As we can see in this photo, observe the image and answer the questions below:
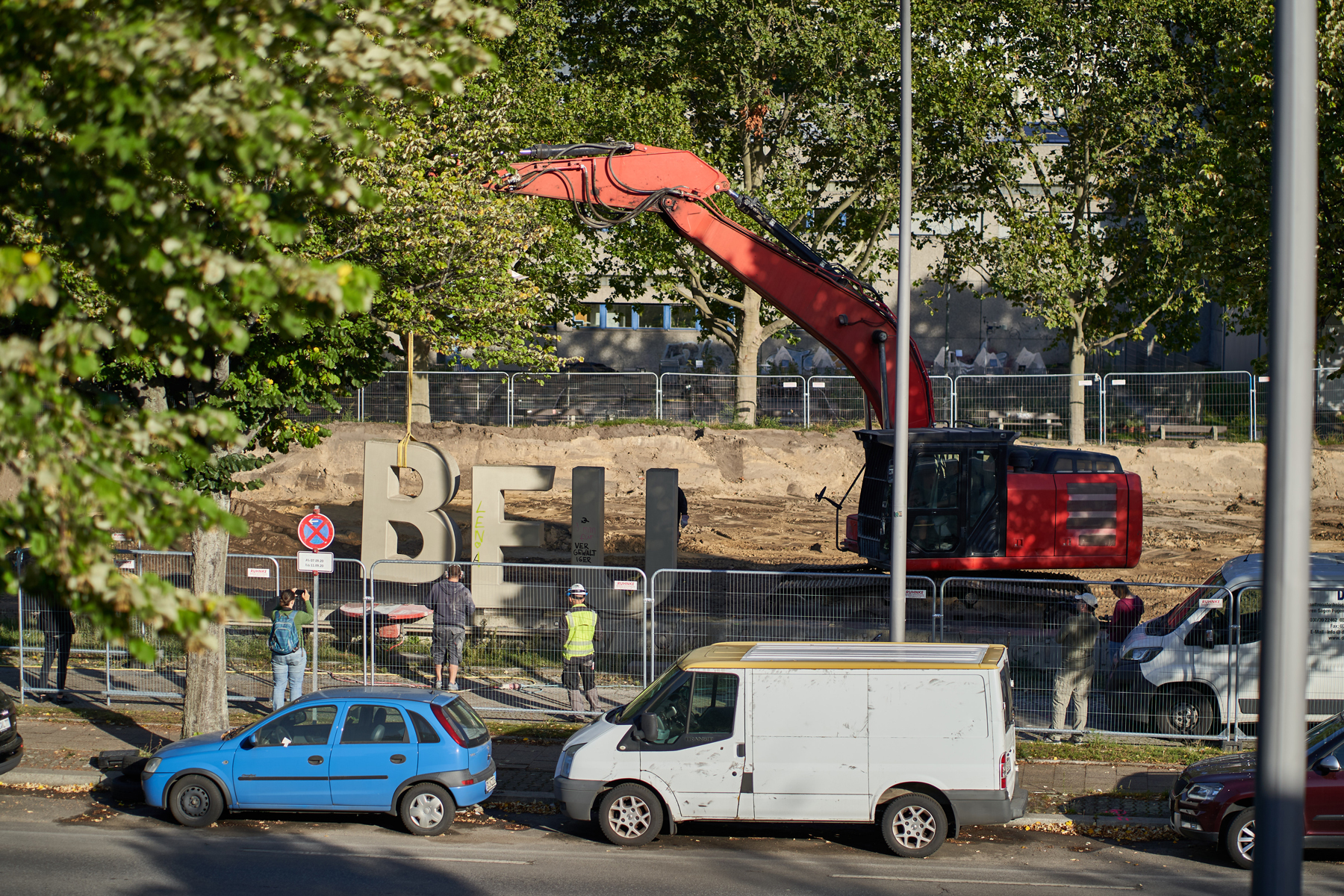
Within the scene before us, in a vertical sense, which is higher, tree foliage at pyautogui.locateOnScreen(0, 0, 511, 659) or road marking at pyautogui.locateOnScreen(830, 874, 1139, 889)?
tree foliage at pyautogui.locateOnScreen(0, 0, 511, 659)

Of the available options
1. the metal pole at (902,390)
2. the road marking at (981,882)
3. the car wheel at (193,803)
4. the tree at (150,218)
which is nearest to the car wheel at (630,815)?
the road marking at (981,882)

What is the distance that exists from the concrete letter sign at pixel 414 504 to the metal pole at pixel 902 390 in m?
7.68

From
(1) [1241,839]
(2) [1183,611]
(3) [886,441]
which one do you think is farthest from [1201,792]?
(3) [886,441]

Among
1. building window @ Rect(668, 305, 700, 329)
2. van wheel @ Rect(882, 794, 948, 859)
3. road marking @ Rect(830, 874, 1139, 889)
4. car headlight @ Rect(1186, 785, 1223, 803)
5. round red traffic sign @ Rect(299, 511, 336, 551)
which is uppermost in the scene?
building window @ Rect(668, 305, 700, 329)

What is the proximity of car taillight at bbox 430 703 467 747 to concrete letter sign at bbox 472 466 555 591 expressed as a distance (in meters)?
7.28

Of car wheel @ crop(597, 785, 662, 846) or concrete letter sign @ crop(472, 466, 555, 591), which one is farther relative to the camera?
concrete letter sign @ crop(472, 466, 555, 591)

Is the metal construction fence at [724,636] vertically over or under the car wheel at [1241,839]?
over

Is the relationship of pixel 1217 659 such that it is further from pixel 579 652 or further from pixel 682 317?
pixel 682 317

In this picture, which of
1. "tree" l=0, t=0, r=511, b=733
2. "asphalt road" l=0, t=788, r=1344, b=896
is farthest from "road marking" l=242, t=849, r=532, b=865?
"tree" l=0, t=0, r=511, b=733

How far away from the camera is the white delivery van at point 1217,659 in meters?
12.7

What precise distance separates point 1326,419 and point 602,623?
2233cm

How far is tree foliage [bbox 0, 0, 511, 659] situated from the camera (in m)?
4.44

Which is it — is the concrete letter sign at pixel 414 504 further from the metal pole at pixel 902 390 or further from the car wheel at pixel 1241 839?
the car wheel at pixel 1241 839

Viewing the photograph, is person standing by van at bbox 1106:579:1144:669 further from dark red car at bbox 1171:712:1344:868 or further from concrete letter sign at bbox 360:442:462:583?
concrete letter sign at bbox 360:442:462:583
